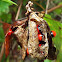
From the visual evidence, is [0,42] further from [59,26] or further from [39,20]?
[39,20]

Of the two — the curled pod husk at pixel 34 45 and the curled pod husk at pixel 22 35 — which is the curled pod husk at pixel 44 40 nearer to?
the curled pod husk at pixel 34 45

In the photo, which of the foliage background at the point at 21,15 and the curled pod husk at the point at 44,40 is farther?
the foliage background at the point at 21,15

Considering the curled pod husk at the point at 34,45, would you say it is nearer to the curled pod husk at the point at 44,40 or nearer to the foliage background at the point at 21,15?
the curled pod husk at the point at 44,40

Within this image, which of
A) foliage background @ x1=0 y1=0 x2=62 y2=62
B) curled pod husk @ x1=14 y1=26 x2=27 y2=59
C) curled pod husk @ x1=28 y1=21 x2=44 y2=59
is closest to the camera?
curled pod husk @ x1=28 y1=21 x2=44 y2=59

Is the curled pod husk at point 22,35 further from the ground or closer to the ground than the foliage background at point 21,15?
closer to the ground

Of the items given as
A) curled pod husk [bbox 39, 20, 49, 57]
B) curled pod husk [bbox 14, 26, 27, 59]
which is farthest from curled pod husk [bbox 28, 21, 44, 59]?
curled pod husk [bbox 14, 26, 27, 59]

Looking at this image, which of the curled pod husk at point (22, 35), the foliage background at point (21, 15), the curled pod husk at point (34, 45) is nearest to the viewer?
the curled pod husk at point (34, 45)

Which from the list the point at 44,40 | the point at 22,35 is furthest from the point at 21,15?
the point at 44,40

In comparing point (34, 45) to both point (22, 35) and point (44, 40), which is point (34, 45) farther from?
point (22, 35)

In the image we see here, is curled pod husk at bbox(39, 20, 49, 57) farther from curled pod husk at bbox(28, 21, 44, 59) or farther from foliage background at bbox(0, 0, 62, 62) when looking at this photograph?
foliage background at bbox(0, 0, 62, 62)

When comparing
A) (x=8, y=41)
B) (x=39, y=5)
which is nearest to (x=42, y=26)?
(x=8, y=41)

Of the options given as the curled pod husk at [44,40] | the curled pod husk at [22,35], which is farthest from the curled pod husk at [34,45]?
the curled pod husk at [22,35]

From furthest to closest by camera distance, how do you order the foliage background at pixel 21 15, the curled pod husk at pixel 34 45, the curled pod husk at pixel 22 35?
the foliage background at pixel 21 15
the curled pod husk at pixel 22 35
the curled pod husk at pixel 34 45
